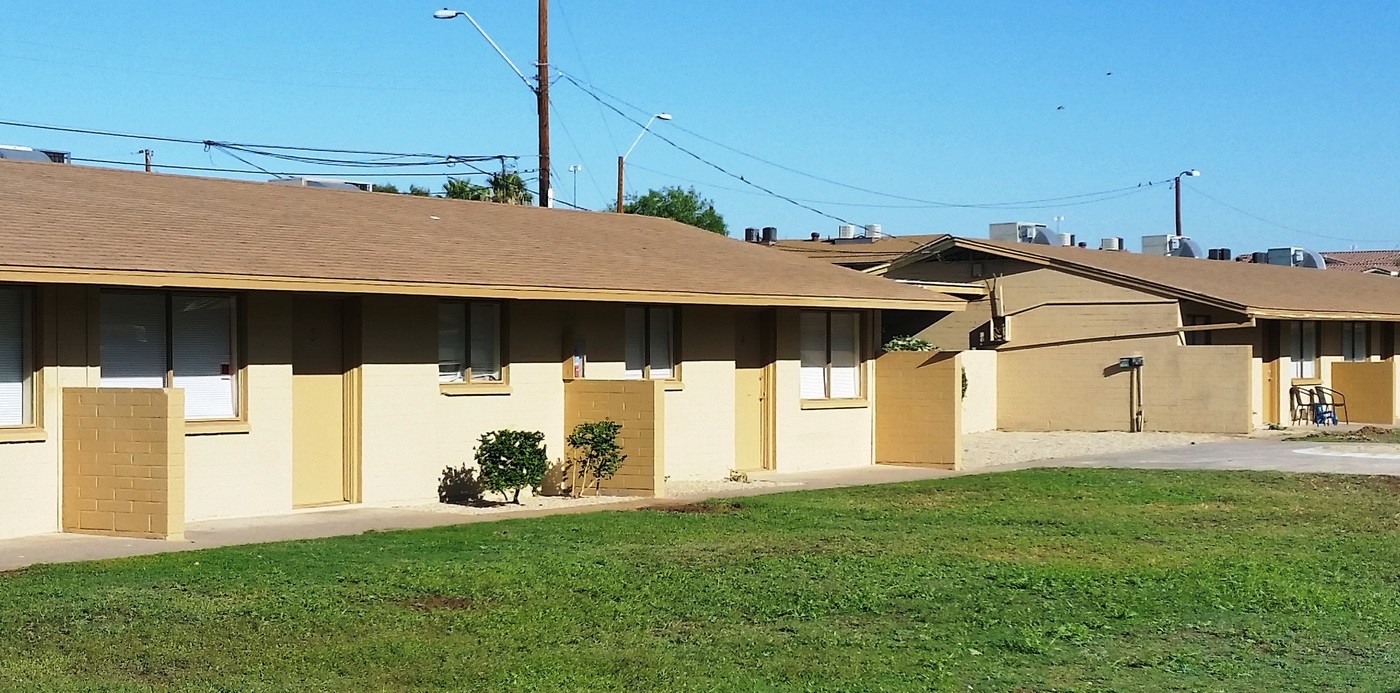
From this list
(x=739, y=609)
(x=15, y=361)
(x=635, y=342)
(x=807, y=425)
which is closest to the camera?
(x=739, y=609)

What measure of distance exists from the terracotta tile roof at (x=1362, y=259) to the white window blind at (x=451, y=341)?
6254 centimetres

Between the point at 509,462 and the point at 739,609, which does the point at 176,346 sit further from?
the point at 739,609

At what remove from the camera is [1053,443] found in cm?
2875

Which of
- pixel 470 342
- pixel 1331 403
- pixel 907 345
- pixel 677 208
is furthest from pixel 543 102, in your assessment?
pixel 677 208

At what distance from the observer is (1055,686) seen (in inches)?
328

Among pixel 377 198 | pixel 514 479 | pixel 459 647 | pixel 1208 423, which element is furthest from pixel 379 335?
pixel 1208 423

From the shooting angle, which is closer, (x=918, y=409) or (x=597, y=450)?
(x=597, y=450)

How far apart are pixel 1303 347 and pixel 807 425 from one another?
18398 millimetres

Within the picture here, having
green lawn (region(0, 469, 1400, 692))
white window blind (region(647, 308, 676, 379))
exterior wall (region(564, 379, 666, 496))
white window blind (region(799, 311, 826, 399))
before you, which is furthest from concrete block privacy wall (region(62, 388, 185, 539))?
white window blind (region(799, 311, 826, 399))

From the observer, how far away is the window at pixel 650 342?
2000 cm

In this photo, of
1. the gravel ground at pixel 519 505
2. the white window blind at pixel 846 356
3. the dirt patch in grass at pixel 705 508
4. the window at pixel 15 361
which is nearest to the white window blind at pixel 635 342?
the gravel ground at pixel 519 505

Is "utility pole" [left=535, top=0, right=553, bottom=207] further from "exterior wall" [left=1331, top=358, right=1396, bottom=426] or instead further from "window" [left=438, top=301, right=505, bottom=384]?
"exterior wall" [left=1331, top=358, right=1396, bottom=426]

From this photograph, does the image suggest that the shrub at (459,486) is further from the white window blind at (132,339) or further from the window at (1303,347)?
the window at (1303,347)

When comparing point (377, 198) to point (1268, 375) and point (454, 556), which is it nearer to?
point (454, 556)
